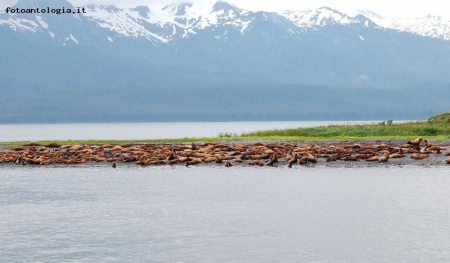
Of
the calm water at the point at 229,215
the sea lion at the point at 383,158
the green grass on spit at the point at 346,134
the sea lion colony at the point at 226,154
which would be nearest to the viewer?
the calm water at the point at 229,215

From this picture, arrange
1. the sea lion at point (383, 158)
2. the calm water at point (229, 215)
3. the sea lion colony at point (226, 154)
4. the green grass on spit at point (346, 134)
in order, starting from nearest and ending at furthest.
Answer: the calm water at point (229, 215) → the sea lion at point (383, 158) → the sea lion colony at point (226, 154) → the green grass on spit at point (346, 134)

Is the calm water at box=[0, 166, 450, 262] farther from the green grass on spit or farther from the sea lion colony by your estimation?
the green grass on spit

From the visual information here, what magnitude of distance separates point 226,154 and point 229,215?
22.3 metres

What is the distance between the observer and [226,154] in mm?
54875

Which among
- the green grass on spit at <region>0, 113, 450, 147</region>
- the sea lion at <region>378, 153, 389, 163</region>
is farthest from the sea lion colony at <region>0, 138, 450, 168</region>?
the green grass on spit at <region>0, 113, 450, 147</region>

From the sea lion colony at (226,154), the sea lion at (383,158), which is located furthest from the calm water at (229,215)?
the sea lion colony at (226,154)

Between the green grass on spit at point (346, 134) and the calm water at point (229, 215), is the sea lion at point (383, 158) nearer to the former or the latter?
the calm water at point (229, 215)

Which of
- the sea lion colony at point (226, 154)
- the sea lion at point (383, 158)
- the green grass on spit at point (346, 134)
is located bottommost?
the sea lion at point (383, 158)

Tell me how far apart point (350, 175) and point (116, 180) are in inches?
448

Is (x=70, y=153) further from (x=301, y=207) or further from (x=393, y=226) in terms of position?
(x=393, y=226)

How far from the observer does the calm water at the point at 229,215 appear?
25.8m

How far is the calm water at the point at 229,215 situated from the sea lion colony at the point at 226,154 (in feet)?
11.4

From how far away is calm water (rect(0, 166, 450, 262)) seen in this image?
1017 inches

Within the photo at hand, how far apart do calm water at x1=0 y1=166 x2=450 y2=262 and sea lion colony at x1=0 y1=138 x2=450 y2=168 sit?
11.4ft
